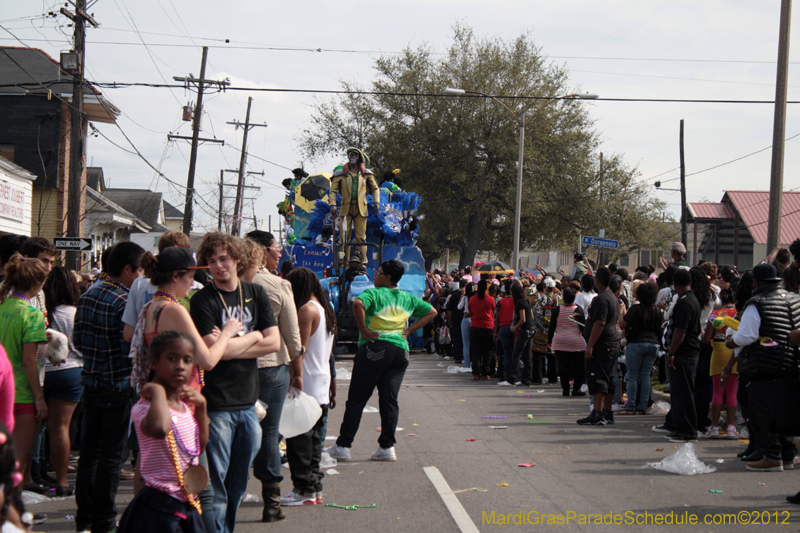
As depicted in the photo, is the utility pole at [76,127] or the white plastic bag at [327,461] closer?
the white plastic bag at [327,461]

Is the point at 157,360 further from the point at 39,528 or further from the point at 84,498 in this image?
the point at 39,528

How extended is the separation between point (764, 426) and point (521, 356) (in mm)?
7415

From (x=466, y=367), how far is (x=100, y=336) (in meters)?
11.7

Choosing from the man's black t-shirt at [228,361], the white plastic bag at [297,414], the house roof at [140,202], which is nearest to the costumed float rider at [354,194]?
the white plastic bag at [297,414]

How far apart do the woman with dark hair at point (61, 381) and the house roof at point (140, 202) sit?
48.7 meters

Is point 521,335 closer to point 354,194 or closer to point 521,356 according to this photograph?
point 521,356

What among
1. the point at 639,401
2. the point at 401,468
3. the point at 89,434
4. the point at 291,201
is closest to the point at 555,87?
the point at 291,201

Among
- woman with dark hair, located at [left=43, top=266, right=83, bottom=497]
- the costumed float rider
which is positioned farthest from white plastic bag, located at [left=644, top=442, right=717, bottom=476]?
the costumed float rider

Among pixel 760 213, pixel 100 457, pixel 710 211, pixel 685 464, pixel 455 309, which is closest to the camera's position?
pixel 100 457

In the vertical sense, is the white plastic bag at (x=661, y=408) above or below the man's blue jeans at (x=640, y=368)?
below

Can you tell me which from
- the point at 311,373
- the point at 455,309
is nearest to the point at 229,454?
the point at 311,373

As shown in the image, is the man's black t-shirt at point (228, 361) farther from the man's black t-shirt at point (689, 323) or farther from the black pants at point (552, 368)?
the black pants at point (552, 368)

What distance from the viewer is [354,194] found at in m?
18.1

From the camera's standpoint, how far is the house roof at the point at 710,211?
38094 millimetres
